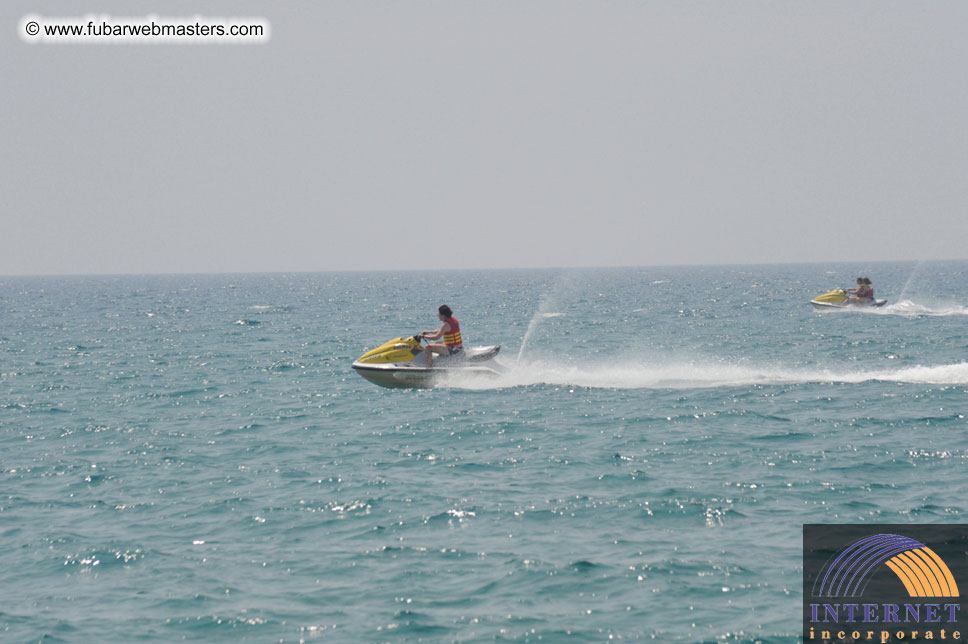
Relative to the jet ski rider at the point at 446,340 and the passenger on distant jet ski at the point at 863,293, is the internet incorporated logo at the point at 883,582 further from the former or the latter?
the passenger on distant jet ski at the point at 863,293

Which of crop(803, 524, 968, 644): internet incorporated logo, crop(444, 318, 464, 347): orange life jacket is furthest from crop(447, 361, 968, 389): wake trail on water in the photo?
crop(803, 524, 968, 644): internet incorporated logo

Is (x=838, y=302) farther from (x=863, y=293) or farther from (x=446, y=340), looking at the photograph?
(x=446, y=340)

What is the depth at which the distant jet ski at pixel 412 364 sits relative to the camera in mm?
21656

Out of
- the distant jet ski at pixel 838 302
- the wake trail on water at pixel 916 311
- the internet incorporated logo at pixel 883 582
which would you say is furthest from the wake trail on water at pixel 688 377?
the wake trail on water at pixel 916 311

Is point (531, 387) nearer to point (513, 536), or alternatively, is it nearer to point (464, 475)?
point (464, 475)

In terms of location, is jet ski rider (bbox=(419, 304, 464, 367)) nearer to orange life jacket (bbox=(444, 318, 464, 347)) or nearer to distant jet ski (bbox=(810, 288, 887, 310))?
orange life jacket (bbox=(444, 318, 464, 347))

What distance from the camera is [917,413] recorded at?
62.5 ft

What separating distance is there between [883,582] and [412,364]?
1379 centimetres

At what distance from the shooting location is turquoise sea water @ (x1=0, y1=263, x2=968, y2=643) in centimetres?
920

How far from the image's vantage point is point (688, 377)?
2528cm

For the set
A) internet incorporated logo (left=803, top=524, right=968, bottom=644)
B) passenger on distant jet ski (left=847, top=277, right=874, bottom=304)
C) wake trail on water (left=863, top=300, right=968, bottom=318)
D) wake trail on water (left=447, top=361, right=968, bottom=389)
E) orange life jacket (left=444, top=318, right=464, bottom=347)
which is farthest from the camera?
wake trail on water (left=863, top=300, right=968, bottom=318)

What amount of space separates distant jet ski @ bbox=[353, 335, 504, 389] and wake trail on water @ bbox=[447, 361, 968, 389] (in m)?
0.37

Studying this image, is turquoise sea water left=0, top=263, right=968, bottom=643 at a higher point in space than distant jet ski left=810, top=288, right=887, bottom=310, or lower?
lower

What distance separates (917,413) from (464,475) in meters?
10.9
